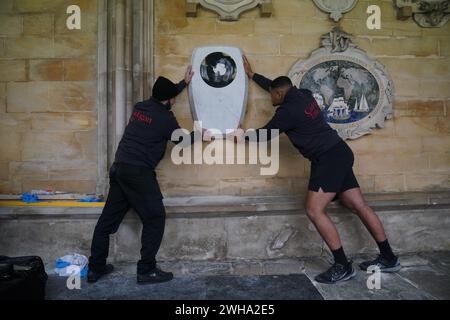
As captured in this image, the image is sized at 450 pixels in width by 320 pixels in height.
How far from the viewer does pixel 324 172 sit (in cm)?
329

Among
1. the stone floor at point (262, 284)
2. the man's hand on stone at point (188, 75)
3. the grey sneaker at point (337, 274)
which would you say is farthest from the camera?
the man's hand on stone at point (188, 75)

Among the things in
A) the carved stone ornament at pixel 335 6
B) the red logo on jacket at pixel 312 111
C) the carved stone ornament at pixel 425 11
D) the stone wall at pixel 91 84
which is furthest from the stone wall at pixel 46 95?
the carved stone ornament at pixel 425 11

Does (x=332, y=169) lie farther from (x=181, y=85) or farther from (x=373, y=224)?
(x=181, y=85)

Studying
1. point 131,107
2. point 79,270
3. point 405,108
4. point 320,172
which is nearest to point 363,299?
point 320,172

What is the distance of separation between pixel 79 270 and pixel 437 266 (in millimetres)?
3360

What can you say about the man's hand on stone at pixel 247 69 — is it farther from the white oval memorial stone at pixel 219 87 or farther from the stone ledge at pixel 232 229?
the stone ledge at pixel 232 229

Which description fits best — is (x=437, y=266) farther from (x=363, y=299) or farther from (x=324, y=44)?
(x=324, y=44)

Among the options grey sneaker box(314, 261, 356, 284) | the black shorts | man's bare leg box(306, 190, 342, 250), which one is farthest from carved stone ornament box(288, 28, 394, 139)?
grey sneaker box(314, 261, 356, 284)

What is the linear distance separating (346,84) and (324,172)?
4.05ft

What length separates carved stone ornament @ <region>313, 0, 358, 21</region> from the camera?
4.00 m

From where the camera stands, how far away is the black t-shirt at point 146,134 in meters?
3.28

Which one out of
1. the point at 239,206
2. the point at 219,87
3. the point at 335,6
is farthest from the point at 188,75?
the point at 335,6

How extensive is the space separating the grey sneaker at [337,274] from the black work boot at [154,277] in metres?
1.32

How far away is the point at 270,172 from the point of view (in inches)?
157
